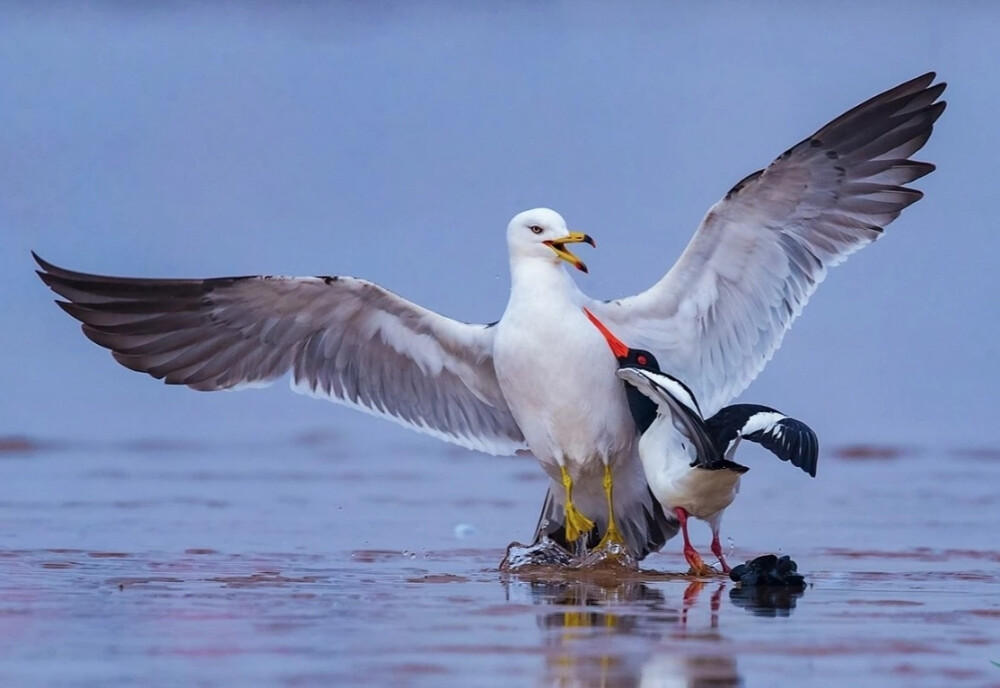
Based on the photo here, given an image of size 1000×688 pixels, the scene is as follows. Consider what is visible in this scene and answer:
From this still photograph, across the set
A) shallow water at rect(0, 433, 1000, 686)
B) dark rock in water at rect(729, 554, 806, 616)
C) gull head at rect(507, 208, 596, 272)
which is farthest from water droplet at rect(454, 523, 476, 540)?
dark rock in water at rect(729, 554, 806, 616)

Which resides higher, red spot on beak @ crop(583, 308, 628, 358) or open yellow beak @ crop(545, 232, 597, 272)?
open yellow beak @ crop(545, 232, 597, 272)

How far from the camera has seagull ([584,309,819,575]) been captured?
802cm

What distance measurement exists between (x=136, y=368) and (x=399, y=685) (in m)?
4.97

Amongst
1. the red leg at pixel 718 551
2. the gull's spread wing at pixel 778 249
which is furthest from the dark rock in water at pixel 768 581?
the gull's spread wing at pixel 778 249

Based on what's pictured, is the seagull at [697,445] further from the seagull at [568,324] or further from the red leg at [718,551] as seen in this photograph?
the seagull at [568,324]

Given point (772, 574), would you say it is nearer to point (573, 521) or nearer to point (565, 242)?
point (573, 521)

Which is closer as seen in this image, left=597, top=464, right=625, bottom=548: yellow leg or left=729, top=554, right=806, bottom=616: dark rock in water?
left=729, top=554, right=806, bottom=616: dark rock in water

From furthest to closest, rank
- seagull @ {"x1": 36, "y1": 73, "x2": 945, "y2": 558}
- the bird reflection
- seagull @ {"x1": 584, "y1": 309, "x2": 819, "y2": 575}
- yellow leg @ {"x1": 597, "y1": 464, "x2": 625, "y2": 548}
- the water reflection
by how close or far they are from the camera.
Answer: yellow leg @ {"x1": 597, "y1": 464, "x2": 625, "y2": 548} → seagull @ {"x1": 36, "y1": 73, "x2": 945, "y2": 558} → seagull @ {"x1": 584, "y1": 309, "x2": 819, "y2": 575} → the water reflection → the bird reflection

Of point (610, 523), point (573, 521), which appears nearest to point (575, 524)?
point (573, 521)

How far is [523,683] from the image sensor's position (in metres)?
5.09

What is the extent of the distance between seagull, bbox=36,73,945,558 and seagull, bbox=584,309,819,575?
0.40 m

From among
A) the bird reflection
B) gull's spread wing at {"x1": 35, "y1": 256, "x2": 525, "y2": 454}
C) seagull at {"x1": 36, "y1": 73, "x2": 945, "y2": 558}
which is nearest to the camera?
the bird reflection

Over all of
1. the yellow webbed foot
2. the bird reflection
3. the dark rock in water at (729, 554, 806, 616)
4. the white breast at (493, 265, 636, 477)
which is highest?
the white breast at (493, 265, 636, 477)

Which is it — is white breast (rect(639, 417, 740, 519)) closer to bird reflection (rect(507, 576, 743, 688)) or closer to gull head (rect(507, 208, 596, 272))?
bird reflection (rect(507, 576, 743, 688))
